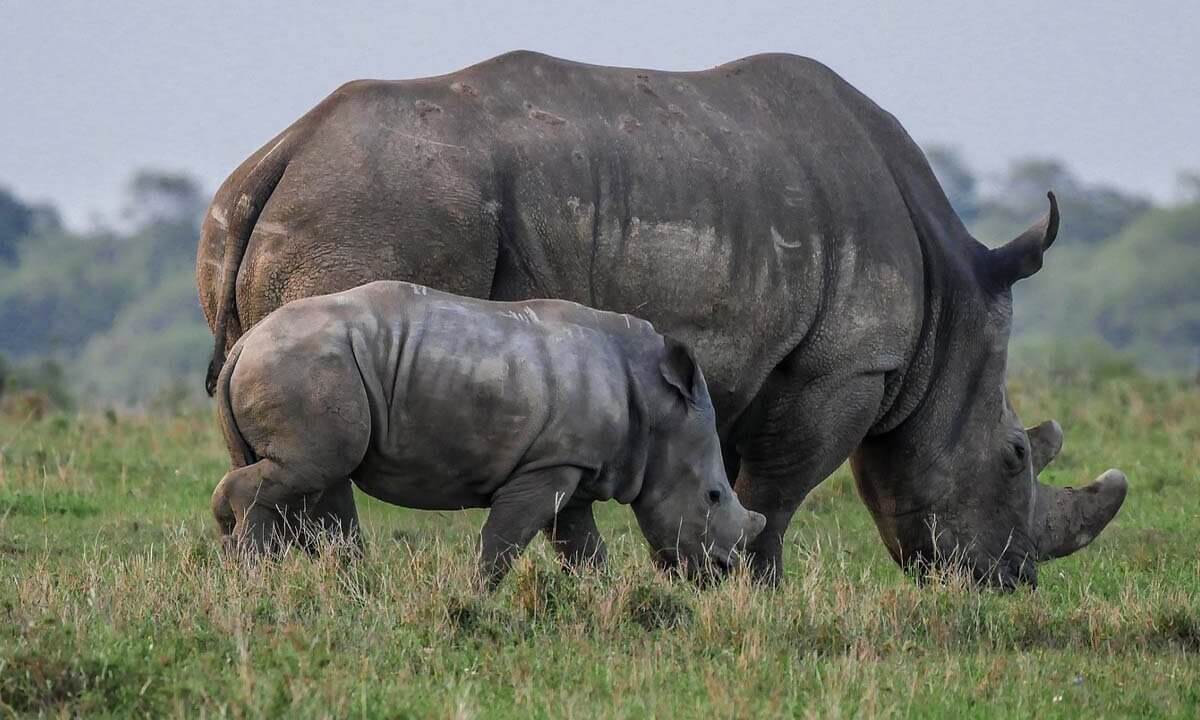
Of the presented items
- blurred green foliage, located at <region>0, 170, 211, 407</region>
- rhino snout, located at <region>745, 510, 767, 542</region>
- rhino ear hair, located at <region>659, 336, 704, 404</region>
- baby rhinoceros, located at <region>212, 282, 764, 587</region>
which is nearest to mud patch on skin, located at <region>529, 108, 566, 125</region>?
baby rhinoceros, located at <region>212, 282, 764, 587</region>

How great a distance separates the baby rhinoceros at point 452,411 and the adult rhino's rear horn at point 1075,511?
283 centimetres

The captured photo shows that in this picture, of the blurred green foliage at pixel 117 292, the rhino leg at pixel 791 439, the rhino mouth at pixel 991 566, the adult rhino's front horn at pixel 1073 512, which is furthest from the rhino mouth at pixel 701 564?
the blurred green foliage at pixel 117 292

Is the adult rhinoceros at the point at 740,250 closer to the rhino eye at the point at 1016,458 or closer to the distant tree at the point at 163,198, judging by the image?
the rhino eye at the point at 1016,458

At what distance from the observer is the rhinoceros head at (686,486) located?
8.91m

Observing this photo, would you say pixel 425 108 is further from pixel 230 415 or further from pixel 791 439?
pixel 791 439

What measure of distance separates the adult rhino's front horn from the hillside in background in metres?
54.9

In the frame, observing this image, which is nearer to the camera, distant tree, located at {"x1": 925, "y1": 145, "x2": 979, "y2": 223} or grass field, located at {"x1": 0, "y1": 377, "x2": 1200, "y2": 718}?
grass field, located at {"x1": 0, "y1": 377, "x2": 1200, "y2": 718}

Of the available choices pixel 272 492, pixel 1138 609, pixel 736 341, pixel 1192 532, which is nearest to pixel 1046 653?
pixel 1138 609

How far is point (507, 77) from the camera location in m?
9.62

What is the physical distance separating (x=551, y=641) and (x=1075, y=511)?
14.0ft

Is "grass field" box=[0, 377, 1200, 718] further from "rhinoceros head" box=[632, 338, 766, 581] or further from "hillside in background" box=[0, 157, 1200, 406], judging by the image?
"hillside in background" box=[0, 157, 1200, 406]

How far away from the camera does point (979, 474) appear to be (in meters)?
10.9

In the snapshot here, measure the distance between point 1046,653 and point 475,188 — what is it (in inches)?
122

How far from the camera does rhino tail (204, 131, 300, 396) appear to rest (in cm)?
915
